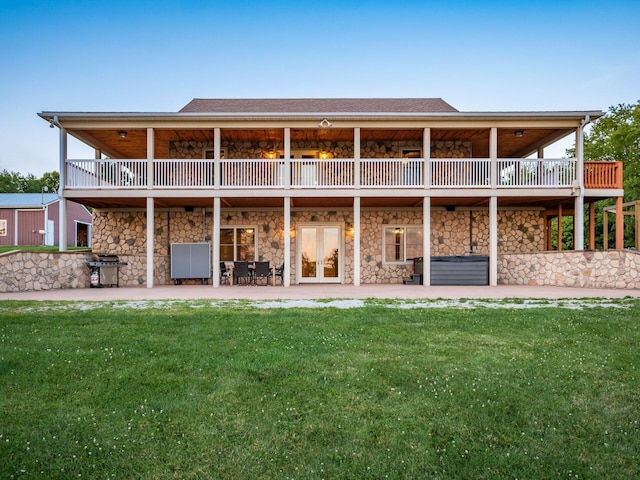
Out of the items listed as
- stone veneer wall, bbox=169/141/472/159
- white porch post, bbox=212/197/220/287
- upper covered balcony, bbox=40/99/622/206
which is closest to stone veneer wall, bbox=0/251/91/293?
upper covered balcony, bbox=40/99/622/206

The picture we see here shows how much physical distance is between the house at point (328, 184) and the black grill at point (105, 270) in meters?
0.32

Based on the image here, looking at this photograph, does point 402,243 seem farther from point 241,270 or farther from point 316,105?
point 316,105

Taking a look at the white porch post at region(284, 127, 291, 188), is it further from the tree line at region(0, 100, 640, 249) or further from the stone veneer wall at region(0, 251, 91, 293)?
the tree line at region(0, 100, 640, 249)

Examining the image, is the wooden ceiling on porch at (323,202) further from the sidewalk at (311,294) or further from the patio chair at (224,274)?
the sidewalk at (311,294)

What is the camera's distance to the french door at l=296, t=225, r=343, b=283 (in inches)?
538

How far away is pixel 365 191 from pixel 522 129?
515 cm

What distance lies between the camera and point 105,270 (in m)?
11.4

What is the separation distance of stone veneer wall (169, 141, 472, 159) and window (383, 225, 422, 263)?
8.61ft

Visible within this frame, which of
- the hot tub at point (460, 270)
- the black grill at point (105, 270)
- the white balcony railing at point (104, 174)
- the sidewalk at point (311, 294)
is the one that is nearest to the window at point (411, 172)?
the hot tub at point (460, 270)

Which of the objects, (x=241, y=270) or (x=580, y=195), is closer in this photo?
(x=580, y=195)

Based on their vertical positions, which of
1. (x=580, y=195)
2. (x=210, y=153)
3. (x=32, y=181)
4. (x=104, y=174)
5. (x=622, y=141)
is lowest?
(x=580, y=195)

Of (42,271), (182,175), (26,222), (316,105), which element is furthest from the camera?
(26,222)

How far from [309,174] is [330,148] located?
6.68 ft

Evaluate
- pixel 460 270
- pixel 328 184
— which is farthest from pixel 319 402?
pixel 460 270
